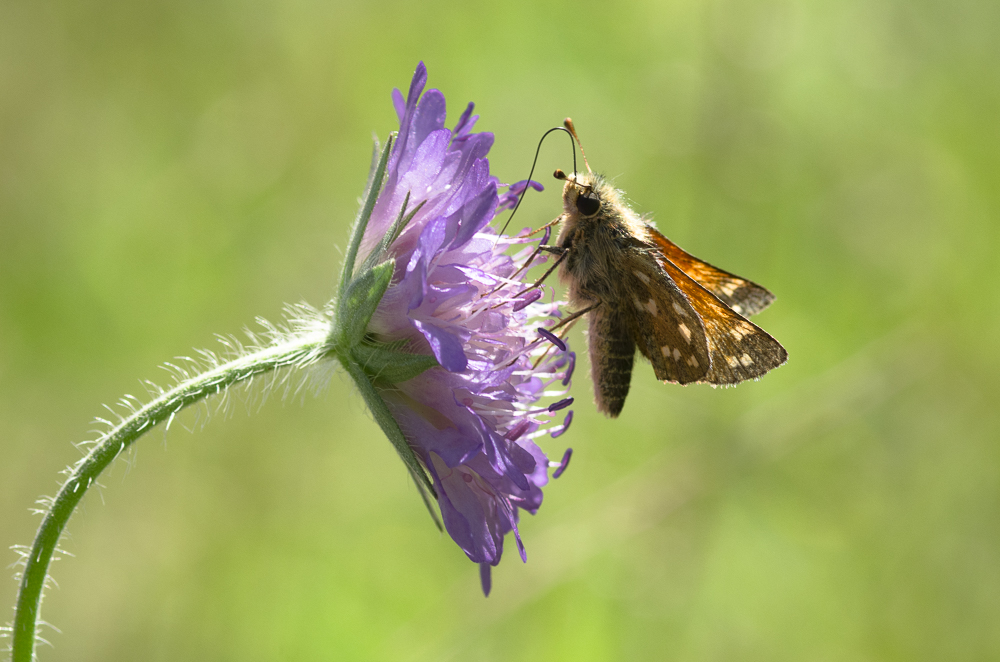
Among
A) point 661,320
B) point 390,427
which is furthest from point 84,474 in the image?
point 661,320

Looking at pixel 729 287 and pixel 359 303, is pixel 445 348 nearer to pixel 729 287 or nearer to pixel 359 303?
pixel 359 303

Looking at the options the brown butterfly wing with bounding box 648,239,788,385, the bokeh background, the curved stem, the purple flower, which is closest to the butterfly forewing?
the brown butterfly wing with bounding box 648,239,788,385

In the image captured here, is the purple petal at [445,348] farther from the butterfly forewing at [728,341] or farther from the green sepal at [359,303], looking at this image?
the butterfly forewing at [728,341]

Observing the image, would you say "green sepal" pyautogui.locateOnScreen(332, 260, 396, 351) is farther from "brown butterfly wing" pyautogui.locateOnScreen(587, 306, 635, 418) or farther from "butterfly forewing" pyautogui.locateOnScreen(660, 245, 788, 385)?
"butterfly forewing" pyautogui.locateOnScreen(660, 245, 788, 385)

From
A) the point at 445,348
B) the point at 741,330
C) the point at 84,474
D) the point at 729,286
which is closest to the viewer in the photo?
the point at 84,474

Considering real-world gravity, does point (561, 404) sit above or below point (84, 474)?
above

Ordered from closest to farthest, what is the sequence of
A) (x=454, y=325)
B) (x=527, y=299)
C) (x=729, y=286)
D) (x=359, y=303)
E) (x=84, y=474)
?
(x=84, y=474), (x=359, y=303), (x=454, y=325), (x=527, y=299), (x=729, y=286)

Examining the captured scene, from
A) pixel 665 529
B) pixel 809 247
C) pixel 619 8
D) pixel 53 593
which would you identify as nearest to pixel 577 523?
pixel 665 529

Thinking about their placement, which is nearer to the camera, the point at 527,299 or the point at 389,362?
the point at 389,362
